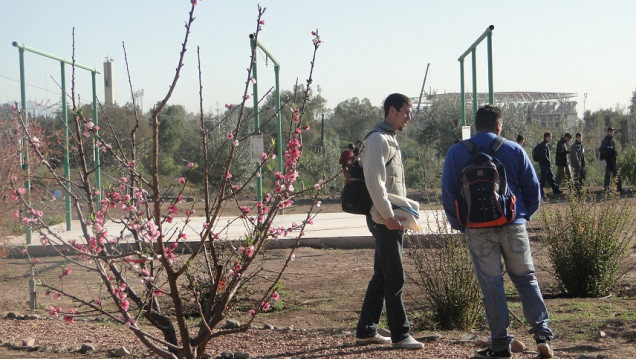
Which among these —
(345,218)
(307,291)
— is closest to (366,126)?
(345,218)

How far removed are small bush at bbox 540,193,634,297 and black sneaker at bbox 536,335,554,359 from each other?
2.64 metres

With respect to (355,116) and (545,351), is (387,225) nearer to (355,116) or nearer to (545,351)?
(545,351)

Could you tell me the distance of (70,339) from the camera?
21.2 feet

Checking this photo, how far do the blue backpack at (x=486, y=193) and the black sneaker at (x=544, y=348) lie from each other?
78 cm

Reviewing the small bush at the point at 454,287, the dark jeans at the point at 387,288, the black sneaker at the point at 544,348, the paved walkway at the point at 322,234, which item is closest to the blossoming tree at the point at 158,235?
the dark jeans at the point at 387,288

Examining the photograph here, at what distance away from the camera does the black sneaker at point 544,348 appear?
202 inches

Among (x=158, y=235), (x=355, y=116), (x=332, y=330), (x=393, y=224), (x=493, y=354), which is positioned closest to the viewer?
(x=158, y=235)

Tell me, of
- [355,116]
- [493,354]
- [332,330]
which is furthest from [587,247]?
[355,116]

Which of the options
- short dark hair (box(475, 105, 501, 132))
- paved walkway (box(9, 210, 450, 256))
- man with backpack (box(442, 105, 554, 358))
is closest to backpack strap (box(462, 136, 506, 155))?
man with backpack (box(442, 105, 554, 358))

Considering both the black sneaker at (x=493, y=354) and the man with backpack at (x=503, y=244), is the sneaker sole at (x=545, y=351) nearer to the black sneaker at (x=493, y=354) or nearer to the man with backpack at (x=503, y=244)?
the man with backpack at (x=503, y=244)

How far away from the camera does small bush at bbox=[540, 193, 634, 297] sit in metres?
7.75

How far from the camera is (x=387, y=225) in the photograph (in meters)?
5.37

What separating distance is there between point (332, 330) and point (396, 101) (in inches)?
78.4

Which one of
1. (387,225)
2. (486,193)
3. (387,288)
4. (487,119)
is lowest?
(387,288)
